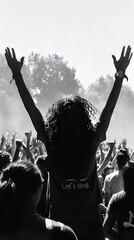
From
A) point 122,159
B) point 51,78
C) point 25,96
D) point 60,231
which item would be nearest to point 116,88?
point 25,96

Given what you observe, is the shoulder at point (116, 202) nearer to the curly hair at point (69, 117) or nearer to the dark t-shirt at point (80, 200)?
the dark t-shirt at point (80, 200)

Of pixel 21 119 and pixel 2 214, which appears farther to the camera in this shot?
pixel 21 119

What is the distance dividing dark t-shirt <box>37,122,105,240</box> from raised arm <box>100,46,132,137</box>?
0.09 metres

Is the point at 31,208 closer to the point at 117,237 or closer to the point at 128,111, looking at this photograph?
the point at 117,237

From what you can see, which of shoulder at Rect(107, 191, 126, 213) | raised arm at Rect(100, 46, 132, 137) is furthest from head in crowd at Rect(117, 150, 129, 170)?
raised arm at Rect(100, 46, 132, 137)

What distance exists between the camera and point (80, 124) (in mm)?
2367

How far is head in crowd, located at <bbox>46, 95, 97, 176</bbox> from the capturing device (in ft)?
7.63

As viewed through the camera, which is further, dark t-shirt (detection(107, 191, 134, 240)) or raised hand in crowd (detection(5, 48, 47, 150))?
dark t-shirt (detection(107, 191, 134, 240))

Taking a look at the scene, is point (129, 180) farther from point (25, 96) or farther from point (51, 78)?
point (51, 78)

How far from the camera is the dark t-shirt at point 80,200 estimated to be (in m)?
2.23

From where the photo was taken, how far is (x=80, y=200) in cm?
230

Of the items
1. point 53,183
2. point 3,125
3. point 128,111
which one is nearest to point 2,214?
point 53,183

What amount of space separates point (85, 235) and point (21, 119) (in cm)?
5983

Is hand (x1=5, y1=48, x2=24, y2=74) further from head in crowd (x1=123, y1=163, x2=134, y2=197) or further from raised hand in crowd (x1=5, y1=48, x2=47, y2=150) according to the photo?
head in crowd (x1=123, y1=163, x2=134, y2=197)
